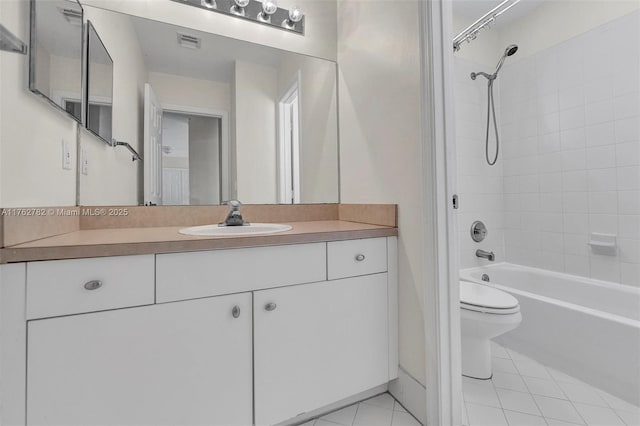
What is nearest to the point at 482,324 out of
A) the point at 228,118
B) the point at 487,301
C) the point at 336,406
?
the point at 487,301

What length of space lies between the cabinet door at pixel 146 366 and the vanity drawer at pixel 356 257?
372mm

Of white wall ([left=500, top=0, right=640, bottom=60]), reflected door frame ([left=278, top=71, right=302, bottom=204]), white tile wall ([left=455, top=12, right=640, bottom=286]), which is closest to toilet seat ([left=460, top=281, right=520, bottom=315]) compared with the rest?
white tile wall ([left=455, top=12, right=640, bottom=286])

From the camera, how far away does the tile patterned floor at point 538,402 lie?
123 cm

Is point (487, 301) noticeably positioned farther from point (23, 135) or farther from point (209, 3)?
point (209, 3)

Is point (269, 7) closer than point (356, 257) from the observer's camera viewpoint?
No

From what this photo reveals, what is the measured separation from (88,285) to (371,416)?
1.18 meters

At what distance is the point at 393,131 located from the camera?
137cm

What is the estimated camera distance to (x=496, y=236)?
2568 mm

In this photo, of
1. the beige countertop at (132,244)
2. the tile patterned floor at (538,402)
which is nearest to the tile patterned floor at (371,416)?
the tile patterned floor at (538,402)

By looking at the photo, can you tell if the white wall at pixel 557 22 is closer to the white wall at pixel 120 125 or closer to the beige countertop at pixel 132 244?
the beige countertop at pixel 132 244

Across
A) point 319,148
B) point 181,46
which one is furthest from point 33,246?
point 319,148

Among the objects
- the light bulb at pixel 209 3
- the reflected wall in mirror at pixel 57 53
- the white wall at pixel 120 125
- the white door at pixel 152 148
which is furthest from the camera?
the light bulb at pixel 209 3

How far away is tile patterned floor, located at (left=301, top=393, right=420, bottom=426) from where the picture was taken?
1.23m

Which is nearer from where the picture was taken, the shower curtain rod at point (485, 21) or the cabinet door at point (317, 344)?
the cabinet door at point (317, 344)
